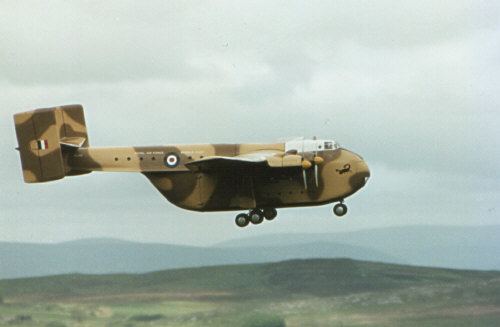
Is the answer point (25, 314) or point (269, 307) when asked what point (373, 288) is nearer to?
point (269, 307)

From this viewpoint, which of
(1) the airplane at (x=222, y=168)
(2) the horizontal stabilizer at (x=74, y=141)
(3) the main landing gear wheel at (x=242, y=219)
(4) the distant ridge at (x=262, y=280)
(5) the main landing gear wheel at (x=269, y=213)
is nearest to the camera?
(1) the airplane at (x=222, y=168)

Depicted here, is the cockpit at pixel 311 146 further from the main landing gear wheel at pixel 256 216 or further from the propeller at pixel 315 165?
the main landing gear wheel at pixel 256 216

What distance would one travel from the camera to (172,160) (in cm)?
5159

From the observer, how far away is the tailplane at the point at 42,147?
5247 centimetres

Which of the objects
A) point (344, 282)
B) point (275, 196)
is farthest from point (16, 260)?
point (275, 196)

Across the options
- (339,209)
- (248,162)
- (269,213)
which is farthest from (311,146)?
(269,213)

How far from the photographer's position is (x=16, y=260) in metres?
149

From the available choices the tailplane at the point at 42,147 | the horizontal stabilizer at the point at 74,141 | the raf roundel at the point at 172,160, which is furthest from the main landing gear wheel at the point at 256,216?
the horizontal stabilizer at the point at 74,141

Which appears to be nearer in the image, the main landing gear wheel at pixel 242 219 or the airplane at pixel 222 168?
the airplane at pixel 222 168

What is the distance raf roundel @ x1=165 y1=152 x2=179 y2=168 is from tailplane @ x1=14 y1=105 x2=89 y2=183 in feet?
14.8

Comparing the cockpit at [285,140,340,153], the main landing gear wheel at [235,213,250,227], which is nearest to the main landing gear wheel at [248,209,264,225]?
the main landing gear wheel at [235,213,250,227]

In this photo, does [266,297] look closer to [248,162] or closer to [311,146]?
[311,146]

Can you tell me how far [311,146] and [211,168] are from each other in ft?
A: 15.9

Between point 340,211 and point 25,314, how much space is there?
70601mm
